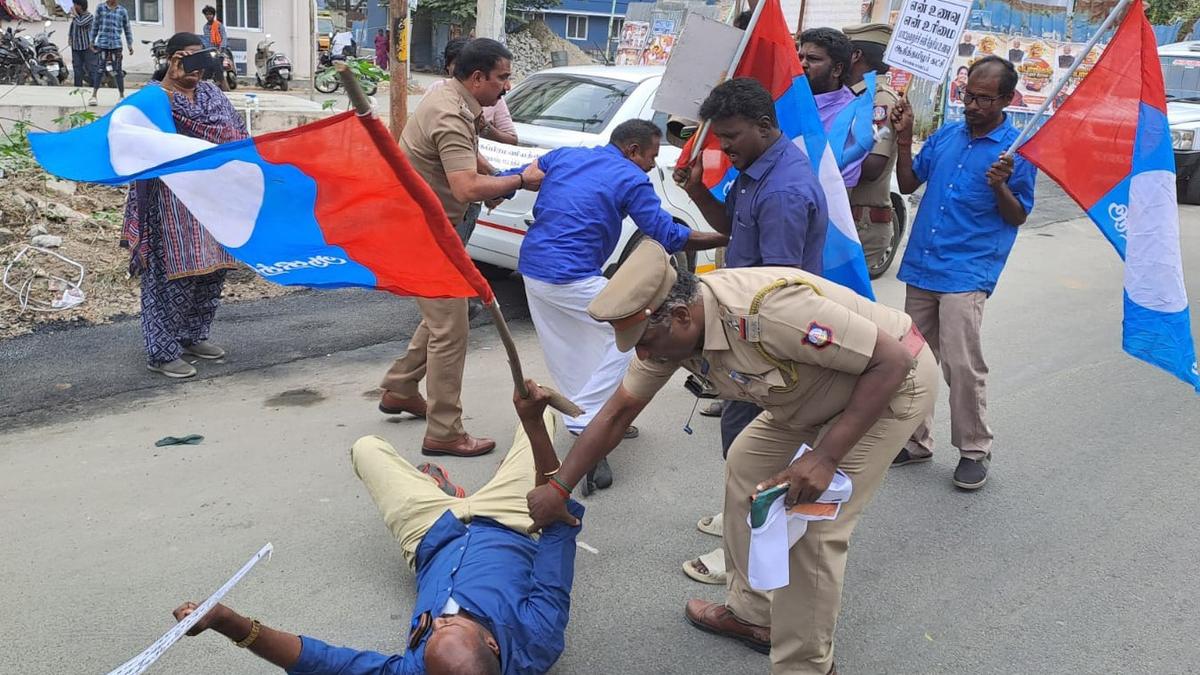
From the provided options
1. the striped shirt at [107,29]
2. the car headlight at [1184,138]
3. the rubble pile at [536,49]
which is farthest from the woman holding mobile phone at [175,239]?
the rubble pile at [536,49]

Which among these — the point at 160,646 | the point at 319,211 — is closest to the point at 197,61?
the point at 319,211

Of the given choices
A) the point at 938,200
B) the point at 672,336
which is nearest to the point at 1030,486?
the point at 938,200

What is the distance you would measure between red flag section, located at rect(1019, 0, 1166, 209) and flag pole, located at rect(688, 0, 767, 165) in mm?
1258

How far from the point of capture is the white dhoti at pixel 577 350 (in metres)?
4.41

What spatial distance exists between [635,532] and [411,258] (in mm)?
1540

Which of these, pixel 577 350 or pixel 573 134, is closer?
pixel 577 350

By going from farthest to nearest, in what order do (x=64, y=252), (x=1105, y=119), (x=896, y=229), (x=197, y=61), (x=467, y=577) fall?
(x=896, y=229)
(x=64, y=252)
(x=197, y=61)
(x=1105, y=119)
(x=467, y=577)

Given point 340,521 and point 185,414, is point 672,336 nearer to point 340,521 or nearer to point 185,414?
point 340,521

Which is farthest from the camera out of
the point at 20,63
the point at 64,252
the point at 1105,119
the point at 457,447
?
the point at 20,63

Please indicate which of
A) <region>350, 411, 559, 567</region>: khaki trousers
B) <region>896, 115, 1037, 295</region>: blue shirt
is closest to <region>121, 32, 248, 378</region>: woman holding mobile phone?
Answer: <region>350, 411, 559, 567</region>: khaki trousers

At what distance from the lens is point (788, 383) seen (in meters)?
2.69

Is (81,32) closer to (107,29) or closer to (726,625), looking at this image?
(107,29)

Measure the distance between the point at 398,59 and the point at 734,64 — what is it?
15.9 feet

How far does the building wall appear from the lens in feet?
72.4
